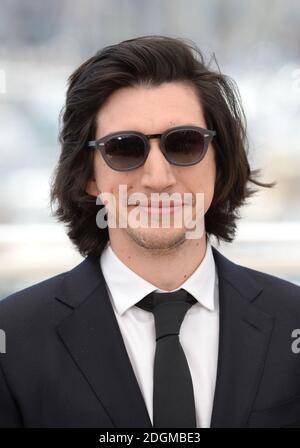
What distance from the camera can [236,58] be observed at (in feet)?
7.12

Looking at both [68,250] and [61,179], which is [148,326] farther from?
[68,250]

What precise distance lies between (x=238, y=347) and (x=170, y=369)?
0.18m

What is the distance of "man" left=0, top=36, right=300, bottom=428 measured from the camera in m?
1.20

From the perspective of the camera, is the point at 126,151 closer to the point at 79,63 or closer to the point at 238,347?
the point at 238,347

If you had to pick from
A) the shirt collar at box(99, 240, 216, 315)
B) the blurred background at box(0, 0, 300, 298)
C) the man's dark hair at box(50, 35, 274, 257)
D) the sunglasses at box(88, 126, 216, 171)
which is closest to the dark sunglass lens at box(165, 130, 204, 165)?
the sunglasses at box(88, 126, 216, 171)

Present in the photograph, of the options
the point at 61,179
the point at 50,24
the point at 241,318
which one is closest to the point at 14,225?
the point at 61,179

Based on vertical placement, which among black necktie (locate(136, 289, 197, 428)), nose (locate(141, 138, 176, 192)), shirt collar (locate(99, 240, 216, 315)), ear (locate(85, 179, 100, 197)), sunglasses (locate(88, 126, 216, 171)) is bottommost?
black necktie (locate(136, 289, 197, 428))

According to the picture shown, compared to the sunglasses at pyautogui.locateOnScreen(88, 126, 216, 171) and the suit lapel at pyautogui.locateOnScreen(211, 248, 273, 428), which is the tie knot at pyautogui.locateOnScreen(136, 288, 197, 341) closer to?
the suit lapel at pyautogui.locateOnScreen(211, 248, 273, 428)

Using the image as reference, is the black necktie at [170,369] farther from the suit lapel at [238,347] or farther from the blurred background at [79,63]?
the blurred background at [79,63]

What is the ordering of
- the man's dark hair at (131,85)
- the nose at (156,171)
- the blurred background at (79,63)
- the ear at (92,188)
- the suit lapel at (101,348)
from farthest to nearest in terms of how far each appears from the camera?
the blurred background at (79,63)
the ear at (92,188)
the man's dark hair at (131,85)
the nose at (156,171)
the suit lapel at (101,348)

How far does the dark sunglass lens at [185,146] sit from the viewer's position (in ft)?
4.22

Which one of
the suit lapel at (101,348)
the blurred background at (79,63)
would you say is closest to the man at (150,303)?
the suit lapel at (101,348)

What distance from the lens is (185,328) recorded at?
131cm

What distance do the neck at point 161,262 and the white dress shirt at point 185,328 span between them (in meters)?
0.02
